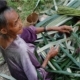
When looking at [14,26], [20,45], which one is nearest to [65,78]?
[20,45]

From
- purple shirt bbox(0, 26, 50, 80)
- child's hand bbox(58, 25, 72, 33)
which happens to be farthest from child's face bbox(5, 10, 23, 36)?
child's hand bbox(58, 25, 72, 33)

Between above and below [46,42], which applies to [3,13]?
above

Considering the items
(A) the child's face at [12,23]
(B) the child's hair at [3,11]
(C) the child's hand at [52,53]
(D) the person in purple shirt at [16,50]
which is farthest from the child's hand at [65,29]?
(B) the child's hair at [3,11]

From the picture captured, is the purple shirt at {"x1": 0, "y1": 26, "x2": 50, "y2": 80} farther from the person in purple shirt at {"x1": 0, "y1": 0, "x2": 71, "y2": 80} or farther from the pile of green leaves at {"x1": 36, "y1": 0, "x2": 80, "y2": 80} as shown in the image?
the pile of green leaves at {"x1": 36, "y1": 0, "x2": 80, "y2": 80}

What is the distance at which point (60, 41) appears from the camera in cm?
324

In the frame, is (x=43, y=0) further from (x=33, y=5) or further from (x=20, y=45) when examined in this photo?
(x=20, y=45)

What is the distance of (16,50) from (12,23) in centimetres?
27

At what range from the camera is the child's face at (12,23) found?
2.61 m

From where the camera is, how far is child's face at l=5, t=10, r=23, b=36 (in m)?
2.61

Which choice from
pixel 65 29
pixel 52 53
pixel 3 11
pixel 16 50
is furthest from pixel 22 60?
pixel 65 29

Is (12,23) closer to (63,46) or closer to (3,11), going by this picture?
(3,11)

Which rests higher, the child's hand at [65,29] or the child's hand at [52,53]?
the child's hand at [65,29]

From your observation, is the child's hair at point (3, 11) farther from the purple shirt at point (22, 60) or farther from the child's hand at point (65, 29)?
the child's hand at point (65, 29)

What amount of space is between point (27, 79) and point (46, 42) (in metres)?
0.45
